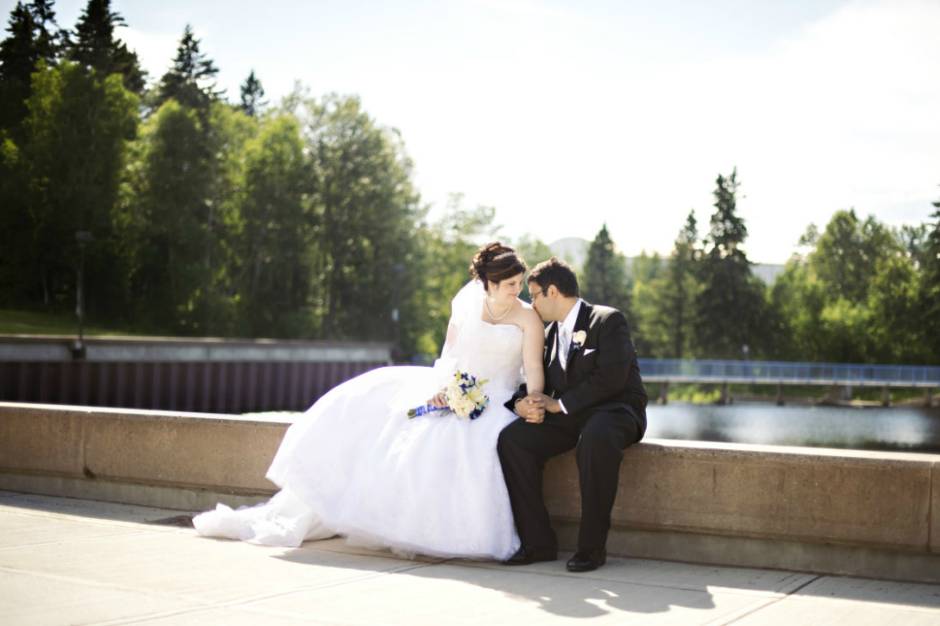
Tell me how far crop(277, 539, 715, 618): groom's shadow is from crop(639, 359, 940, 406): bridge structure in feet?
242

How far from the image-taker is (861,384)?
84562mm

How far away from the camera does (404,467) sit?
23.3 ft

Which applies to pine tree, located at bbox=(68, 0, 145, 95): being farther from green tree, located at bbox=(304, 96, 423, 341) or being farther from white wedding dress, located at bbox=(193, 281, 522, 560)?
white wedding dress, located at bbox=(193, 281, 522, 560)

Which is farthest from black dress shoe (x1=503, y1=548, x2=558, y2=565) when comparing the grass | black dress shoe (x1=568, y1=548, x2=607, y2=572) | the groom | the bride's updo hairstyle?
the grass

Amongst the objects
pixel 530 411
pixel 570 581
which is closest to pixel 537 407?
pixel 530 411

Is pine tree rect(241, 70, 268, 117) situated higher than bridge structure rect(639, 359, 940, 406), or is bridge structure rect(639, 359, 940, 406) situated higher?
pine tree rect(241, 70, 268, 117)

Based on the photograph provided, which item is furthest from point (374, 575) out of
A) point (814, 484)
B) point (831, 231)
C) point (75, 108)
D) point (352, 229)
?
point (831, 231)

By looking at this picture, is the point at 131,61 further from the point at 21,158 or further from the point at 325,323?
the point at 325,323

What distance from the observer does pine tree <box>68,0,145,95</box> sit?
69.3 metres

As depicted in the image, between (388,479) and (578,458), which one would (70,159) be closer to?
(388,479)

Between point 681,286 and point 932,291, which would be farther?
point 681,286

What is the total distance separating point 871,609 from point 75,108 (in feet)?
206

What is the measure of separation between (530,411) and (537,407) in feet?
0.17

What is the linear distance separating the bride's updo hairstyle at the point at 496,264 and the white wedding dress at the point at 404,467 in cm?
19
